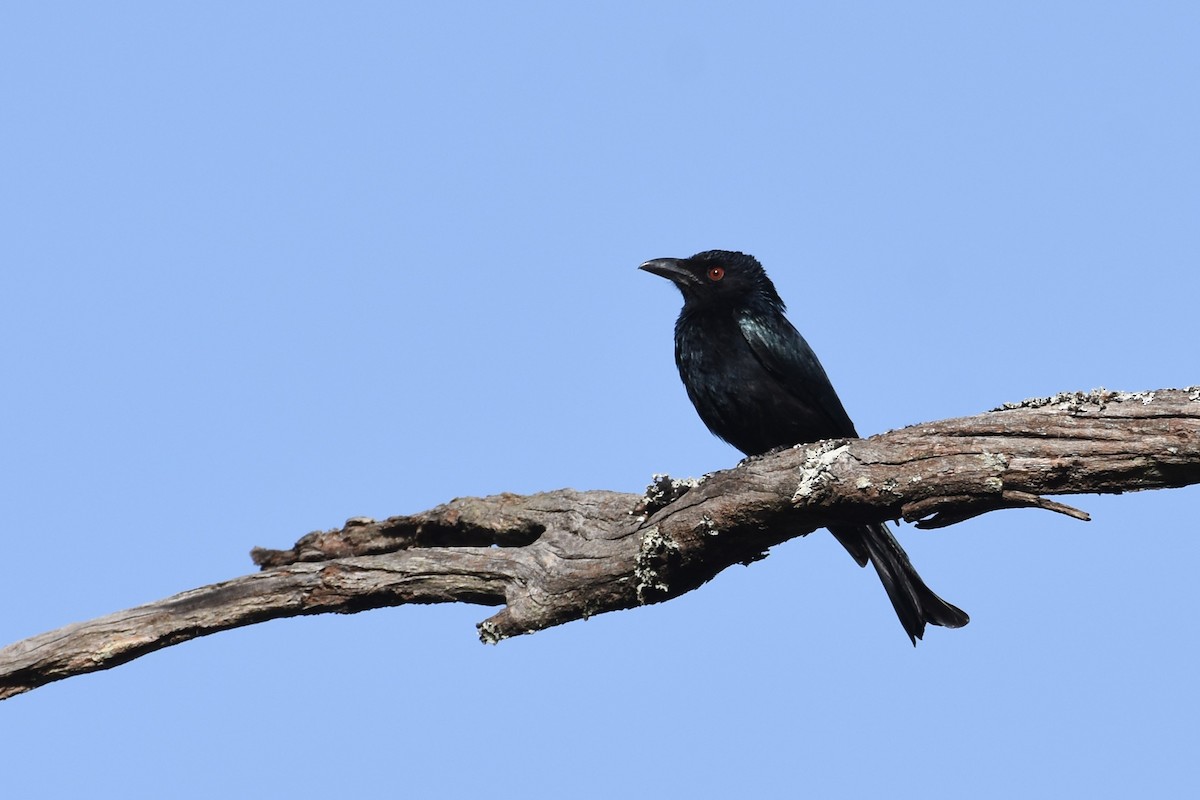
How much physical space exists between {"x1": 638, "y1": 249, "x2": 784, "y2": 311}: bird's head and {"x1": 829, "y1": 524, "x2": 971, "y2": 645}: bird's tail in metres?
2.00

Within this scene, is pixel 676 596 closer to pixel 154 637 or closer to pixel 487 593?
pixel 487 593

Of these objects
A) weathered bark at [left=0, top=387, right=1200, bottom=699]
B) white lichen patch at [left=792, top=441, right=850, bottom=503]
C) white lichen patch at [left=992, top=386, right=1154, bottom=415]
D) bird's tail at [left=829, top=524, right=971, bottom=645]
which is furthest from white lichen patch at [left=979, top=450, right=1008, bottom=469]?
bird's tail at [left=829, top=524, right=971, bottom=645]

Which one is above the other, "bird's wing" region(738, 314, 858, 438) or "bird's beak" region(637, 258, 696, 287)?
"bird's beak" region(637, 258, 696, 287)

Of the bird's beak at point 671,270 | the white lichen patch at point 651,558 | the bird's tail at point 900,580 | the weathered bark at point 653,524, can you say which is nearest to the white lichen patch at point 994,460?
the weathered bark at point 653,524

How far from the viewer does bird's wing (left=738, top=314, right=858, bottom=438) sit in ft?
22.1

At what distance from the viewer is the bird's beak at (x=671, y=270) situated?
25.4 feet

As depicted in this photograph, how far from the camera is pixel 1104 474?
411 cm

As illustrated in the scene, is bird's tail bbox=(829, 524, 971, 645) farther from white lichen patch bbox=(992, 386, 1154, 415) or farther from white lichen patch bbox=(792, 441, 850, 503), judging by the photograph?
white lichen patch bbox=(992, 386, 1154, 415)

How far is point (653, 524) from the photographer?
515 cm

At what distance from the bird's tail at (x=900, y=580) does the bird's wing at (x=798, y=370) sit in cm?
94

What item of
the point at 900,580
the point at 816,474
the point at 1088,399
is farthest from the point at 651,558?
the point at 1088,399

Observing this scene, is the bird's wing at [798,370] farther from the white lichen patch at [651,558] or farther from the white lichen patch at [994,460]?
the white lichen patch at [994,460]

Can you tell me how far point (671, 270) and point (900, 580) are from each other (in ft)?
9.05

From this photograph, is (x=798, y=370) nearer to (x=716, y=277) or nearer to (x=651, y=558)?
(x=716, y=277)
